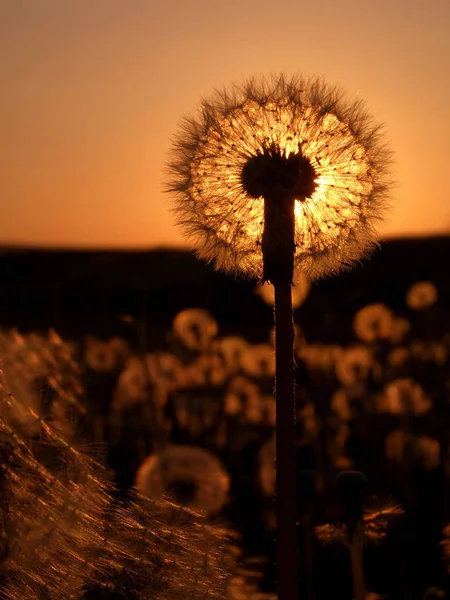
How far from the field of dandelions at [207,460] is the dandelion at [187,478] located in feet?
0.04

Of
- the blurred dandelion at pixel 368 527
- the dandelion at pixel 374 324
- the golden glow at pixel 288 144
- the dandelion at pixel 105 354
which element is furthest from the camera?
the dandelion at pixel 105 354

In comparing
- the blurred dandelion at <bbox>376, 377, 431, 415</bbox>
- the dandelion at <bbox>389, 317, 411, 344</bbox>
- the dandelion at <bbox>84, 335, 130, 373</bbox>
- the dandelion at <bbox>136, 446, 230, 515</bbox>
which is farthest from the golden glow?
the dandelion at <bbox>84, 335, 130, 373</bbox>

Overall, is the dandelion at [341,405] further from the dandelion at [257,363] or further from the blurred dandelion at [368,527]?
the blurred dandelion at [368,527]

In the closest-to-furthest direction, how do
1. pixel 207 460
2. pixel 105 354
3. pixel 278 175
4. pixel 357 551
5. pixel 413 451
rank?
1. pixel 278 175
2. pixel 357 551
3. pixel 207 460
4. pixel 413 451
5. pixel 105 354

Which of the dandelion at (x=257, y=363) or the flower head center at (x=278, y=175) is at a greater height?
the dandelion at (x=257, y=363)

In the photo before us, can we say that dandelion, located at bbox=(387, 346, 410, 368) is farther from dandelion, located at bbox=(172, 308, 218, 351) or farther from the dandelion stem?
the dandelion stem

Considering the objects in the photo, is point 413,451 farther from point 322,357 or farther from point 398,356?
point 322,357

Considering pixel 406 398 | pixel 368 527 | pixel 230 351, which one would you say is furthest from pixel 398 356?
pixel 368 527

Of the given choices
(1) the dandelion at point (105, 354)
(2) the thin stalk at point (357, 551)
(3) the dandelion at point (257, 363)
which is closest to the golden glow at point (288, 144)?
(2) the thin stalk at point (357, 551)

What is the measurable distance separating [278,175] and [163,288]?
34.0 meters

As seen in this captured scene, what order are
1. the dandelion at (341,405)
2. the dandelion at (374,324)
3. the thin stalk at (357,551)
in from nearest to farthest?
the thin stalk at (357,551)
the dandelion at (341,405)
the dandelion at (374,324)

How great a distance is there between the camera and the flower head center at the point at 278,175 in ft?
10.8

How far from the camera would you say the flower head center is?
3.29m

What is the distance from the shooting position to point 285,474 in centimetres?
301
